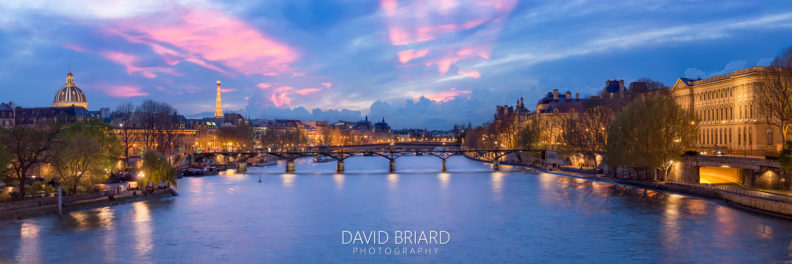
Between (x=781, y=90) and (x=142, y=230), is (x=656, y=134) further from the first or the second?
(x=142, y=230)

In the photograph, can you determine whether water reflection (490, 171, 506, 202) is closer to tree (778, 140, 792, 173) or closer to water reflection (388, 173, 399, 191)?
water reflection (388, 173, 399, 191)

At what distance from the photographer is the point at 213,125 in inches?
6570

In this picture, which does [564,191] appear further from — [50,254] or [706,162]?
[50,254]

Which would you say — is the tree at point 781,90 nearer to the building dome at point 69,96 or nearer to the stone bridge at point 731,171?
the stone bridge at point 731,171

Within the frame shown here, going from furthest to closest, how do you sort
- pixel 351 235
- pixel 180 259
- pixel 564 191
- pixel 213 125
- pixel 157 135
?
pixel 213 125, pixel 157 135, pixel 564 191, pixel 351 235, pixel 180 259

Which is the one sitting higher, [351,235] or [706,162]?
[706,162]

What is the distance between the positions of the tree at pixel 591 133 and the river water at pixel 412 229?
17093 millimetres

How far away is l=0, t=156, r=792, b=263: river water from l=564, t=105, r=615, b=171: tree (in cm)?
1709

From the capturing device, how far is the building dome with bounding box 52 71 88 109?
149 m

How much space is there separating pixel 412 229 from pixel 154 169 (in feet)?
93.4

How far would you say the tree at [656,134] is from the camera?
58.3 meters

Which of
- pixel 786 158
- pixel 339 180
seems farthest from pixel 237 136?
pixel 786 158

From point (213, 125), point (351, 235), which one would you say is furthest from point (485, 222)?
point (213, 125)

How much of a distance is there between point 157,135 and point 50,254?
217 ft
